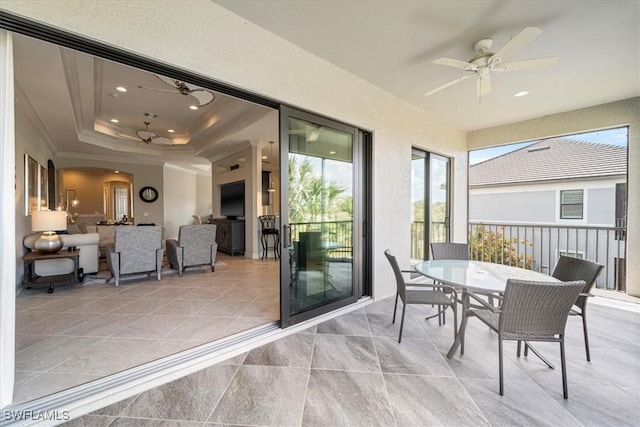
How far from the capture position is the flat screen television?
740cm

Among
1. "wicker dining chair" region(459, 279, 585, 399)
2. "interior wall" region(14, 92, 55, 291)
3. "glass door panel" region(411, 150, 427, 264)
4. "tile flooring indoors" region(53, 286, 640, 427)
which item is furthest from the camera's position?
"glass door panel" region(411, 150, 427, 264)

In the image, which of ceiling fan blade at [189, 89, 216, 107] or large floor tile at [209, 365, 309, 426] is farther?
ceiling fan blade at [189, 89, 216, 107]

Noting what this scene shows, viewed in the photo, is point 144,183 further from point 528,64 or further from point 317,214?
point 528,64

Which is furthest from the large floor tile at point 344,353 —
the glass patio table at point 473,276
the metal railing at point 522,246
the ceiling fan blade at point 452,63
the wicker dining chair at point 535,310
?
the metal railing at point 522,246

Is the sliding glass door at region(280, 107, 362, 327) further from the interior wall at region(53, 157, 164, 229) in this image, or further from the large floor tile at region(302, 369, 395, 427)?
the interior wall at region(53, 157, 164, 229)

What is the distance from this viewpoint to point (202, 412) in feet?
5.27

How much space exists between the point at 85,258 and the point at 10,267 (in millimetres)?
3983

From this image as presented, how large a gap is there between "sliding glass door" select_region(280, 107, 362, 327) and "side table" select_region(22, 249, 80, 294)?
3.84 meters

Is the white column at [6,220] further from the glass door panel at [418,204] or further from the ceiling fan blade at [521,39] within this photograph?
the glass door panel at [418,204]

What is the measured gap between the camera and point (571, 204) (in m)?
6.65

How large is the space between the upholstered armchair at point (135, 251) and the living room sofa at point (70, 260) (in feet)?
1.51

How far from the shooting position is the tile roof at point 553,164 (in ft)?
19.9

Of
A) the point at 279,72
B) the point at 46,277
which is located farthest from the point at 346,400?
the point at 46,277

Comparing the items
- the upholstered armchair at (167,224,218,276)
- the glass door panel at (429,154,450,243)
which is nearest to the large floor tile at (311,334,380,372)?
the glass door panel at (429,154,450,243)
